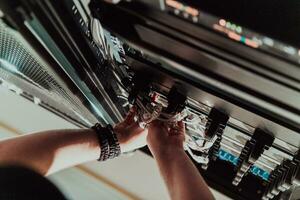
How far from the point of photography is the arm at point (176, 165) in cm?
130

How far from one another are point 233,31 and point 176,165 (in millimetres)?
661

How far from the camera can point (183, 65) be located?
102 centimetres

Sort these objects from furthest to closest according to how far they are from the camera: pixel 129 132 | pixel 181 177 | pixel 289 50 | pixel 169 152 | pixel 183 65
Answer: pixel 129 132 < pixel 169 152 < pixel 181 177 < pixel 183 65 < pixel 289 50

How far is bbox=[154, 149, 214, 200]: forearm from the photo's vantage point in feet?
4.22

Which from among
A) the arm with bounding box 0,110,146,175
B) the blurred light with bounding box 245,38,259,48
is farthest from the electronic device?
the arm with bounding box 0,110,146,175

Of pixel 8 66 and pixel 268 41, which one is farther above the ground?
pixel 268 41

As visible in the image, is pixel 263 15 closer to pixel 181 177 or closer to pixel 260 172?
pixel 181 177

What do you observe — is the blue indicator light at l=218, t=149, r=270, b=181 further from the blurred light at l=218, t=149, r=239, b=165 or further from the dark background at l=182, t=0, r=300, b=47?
the dark background at l=182, t=0, r=300, b=47

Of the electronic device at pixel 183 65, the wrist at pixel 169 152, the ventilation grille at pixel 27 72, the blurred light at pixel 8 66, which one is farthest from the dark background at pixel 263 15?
the blurred light at pixel 8 66

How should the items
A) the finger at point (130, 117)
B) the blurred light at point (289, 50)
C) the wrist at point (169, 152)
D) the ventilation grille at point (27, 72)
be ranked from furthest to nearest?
1. the finger at point (130, 117)
2. the wrist at point (169, 152)
3. the ventilation grille at point (27, 72)
4. the blurred light at point (289, 50)

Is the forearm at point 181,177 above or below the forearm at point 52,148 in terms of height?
above

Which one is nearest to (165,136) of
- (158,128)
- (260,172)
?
(158,128)

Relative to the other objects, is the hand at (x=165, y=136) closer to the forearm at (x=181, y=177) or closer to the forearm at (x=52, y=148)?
the forearm at (x=181, y=177)

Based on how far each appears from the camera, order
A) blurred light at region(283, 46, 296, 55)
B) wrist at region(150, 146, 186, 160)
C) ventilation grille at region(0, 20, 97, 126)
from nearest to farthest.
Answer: blurred light at region(283, 46, 296, 55) → ventilation grille at region(0, 20, 97, 126) → wrist at region(150, 146, 186, 160)
